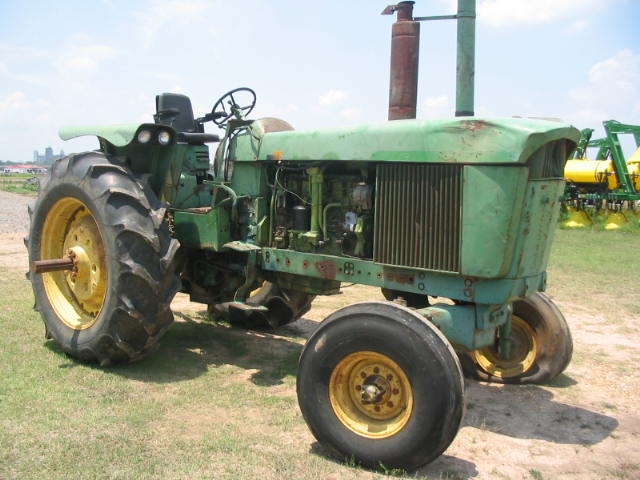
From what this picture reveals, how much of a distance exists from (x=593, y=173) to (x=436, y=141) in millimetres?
16593

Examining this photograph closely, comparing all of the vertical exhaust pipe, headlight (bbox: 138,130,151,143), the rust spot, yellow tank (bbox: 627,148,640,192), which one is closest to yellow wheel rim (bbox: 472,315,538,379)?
the rust spot

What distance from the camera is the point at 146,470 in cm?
310

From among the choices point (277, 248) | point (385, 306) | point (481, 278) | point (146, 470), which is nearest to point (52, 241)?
point (277, 248)

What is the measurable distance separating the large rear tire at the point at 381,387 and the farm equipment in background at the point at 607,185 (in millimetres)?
15732

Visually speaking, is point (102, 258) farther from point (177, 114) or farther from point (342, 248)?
point (342, 248)

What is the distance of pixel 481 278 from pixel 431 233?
0.40 meters

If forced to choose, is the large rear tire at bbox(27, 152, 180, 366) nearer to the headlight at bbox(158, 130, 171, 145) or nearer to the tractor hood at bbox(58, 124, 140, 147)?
the tractor hood at bbox(58, 124, 140, 147)

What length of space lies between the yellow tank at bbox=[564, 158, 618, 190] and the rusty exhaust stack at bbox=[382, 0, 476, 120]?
34.0 ft

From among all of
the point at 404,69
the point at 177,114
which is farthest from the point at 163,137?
the point at 404,69

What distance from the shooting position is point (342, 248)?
4312 mm

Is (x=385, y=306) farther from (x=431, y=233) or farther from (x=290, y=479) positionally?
(x=290, y=479)

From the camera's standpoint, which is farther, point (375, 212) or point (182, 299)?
point (182, 299)

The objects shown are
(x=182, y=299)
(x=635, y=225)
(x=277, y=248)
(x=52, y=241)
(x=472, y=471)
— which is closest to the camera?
(x=472, y=471)

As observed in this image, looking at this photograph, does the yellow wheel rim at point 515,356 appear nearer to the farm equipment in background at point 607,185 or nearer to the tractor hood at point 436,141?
the tractor hood at point 436,141
